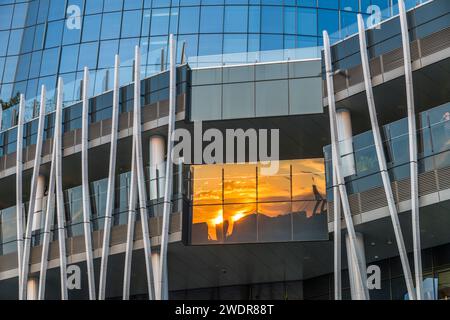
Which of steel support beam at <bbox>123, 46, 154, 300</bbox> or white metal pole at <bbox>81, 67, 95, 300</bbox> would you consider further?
white metal pole at <bbox>81, 67, 95, 300</bbox>

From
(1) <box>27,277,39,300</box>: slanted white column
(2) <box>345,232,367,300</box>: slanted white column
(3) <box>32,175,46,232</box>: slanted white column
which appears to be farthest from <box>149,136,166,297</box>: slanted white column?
(2) <box>345,232,367,300</box>: slanted white column

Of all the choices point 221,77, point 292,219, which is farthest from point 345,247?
point 221,77

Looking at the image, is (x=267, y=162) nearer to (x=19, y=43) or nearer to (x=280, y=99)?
(x=280, y=99)

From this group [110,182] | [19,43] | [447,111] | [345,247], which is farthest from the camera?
[19,43]

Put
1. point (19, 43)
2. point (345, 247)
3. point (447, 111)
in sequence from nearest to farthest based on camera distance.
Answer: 1. point (447, 111)
2. point (345, 247)
3. point (19, 43)

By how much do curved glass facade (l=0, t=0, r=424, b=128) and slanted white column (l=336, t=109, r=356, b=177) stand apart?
13.2 metres

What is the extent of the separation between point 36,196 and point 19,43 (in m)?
18.5

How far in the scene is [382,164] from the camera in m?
32.2

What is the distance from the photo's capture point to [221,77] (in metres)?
37.6

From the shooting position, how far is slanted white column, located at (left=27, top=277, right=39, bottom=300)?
3928 centimetres

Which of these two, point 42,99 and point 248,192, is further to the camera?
point 42,99

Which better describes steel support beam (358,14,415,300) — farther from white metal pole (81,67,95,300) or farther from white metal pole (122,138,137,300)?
white metal pole (81,67,95,300)

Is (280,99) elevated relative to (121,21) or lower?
lower

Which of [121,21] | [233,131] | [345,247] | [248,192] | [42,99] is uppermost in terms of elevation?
[121,21]
